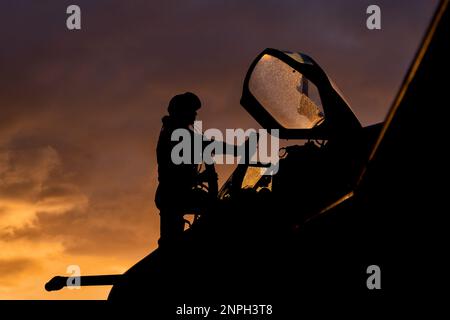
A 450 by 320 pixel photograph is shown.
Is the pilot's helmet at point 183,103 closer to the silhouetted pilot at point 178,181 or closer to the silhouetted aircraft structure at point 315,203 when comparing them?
the silhouetted pilot at point 178,181

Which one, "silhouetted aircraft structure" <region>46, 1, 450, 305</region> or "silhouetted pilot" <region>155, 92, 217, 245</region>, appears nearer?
"silhouetted aircraft structure" <region>46, 1, 450, 305</region>

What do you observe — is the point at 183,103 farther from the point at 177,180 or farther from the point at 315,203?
the point at 315,203

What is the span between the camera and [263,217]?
21.6 ft

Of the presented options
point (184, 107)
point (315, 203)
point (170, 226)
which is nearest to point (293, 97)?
point (184, 107)

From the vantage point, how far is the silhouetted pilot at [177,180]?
8320 millimetres

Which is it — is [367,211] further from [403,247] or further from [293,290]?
[293,290]

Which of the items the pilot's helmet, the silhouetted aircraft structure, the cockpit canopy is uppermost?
the pilot's helmet

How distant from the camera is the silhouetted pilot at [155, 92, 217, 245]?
8320 mm

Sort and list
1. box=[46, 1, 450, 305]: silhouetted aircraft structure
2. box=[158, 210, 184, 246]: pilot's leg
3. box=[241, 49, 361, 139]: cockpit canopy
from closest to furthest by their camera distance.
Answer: box=[46, 1, 450, 305]: silhouetted aircraft structure < box=[241, 49, 361, 139]: cockpit canopy < box=[158, 210, 184, 246]: pilot's leg

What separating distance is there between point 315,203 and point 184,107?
3191 mm

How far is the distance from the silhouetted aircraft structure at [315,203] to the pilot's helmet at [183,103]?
104 cm

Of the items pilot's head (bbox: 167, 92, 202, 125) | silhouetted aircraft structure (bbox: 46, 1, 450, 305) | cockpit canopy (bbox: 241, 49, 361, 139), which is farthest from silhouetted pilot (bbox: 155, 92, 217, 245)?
cockpit canopy (bbox: 241, 49, 361, 139)

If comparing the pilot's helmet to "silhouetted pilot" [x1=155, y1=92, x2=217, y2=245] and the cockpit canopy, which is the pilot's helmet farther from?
the cockpit canopy
